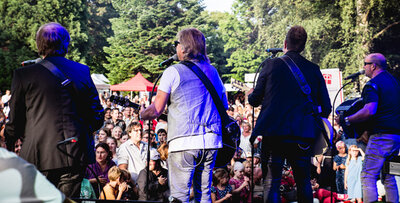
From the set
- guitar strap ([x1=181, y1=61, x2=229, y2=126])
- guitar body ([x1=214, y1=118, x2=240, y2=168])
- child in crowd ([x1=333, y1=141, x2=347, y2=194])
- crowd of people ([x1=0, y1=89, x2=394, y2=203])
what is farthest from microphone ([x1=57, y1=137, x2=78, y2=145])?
child in crowd ([x1=333, y1=141, x2=347, y2=194])

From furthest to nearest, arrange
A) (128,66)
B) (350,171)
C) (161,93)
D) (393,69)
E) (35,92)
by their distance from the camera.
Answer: (128,66), (393,69), (350,171), (161,93), (35,92)

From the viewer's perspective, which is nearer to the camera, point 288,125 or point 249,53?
point 288,125

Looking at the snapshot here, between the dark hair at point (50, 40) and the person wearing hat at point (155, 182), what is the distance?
332 cm

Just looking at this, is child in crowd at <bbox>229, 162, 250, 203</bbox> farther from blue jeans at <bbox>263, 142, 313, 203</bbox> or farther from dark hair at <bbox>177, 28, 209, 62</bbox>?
dark hair at <bbox>177, 28, 209, 62</bbox>

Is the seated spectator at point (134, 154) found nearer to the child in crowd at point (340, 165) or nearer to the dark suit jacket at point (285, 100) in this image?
the dark suit jacket at point (285, 100)

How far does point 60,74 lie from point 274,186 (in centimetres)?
188

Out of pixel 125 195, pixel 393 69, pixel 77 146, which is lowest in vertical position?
pixel 125 195

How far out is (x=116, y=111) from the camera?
11422 millimetres

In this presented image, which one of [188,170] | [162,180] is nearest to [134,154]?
[162,180]

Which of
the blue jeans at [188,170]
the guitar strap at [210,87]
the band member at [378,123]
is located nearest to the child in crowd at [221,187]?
the band member at [378,123]

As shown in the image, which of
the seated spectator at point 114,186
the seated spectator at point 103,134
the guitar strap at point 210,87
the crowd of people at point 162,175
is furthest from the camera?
the seated spectator at point 103,134

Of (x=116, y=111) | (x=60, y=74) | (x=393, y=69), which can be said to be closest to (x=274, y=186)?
(x=60, y=74)

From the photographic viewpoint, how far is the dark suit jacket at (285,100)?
11.2ft

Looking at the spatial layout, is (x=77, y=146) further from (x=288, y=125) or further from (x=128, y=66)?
(x=128, y=66)
